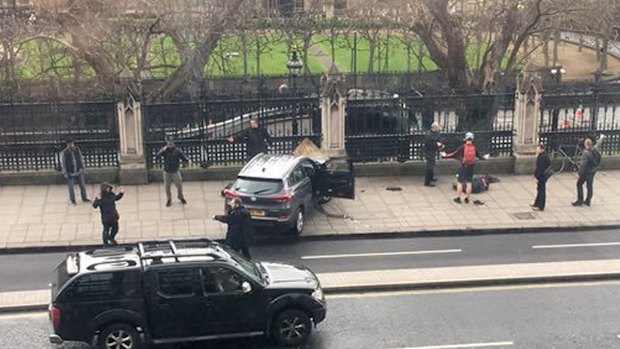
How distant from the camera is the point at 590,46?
6556cm

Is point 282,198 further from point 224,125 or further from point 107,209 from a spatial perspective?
point 224,125

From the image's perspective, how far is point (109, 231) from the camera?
690 inches

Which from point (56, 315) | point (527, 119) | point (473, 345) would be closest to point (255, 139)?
point (527, 119)

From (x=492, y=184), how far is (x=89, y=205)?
1071 centimetres

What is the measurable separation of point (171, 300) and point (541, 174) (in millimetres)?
11189

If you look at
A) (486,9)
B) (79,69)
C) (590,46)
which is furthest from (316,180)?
(590,46)

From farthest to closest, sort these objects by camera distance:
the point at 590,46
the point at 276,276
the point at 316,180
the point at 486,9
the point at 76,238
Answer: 1. the point at 590,46
2. the point at 486,9
3. the point at 316,180
4. the point at 76,238
5. the point at 276,276

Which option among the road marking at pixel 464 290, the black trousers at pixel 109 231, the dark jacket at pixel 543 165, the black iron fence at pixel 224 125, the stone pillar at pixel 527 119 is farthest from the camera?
the stone pillar at pixel 527 119

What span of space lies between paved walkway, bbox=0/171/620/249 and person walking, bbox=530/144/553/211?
0.93 ft

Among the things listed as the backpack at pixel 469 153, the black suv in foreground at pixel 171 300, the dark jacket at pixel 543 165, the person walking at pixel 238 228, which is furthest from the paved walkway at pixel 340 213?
the black suv in foreground at pixel 171 300

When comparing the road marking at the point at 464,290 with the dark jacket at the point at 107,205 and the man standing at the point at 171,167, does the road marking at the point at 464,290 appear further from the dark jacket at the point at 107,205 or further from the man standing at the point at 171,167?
the man standing at the point at 171,167

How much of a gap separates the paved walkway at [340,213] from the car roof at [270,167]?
152 cm

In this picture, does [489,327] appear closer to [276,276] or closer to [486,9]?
[276,276]

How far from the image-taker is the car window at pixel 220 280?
12172 mm
